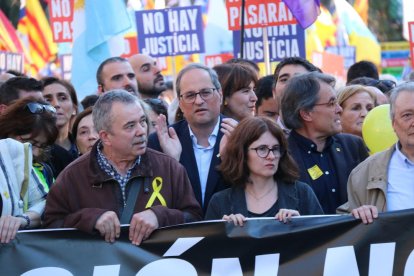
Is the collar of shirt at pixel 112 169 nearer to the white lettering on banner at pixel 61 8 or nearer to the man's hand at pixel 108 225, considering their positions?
the man's hand at pixel 108 225

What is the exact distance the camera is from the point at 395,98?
6.55m

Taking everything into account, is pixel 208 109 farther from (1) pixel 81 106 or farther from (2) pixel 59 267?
(1) pixel 81 106

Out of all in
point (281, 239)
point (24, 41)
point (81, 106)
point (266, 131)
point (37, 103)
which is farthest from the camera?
point (24, 41)

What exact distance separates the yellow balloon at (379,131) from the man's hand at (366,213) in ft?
5.08

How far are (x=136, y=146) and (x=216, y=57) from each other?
43.3 feet

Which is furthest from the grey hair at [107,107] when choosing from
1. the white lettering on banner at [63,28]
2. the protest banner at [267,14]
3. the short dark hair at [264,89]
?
the white lettering on banner at [63,28]

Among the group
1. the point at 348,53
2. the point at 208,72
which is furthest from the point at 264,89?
the point at 348,53

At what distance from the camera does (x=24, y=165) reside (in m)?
6.64

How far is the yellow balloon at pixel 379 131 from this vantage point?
25.0 feet

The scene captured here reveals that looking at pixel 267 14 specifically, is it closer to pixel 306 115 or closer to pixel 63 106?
pixel 63 106

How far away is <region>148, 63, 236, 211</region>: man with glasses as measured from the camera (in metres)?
7.34

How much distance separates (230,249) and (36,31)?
20.8 m

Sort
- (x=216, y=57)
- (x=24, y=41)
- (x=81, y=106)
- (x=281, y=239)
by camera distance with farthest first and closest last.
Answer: (x=24, y=41) < (x=216, y=57) < (x=81, y=106) < (x=281, y=239)

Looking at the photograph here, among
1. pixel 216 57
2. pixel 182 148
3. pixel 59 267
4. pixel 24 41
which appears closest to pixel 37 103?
pixel 182 148
